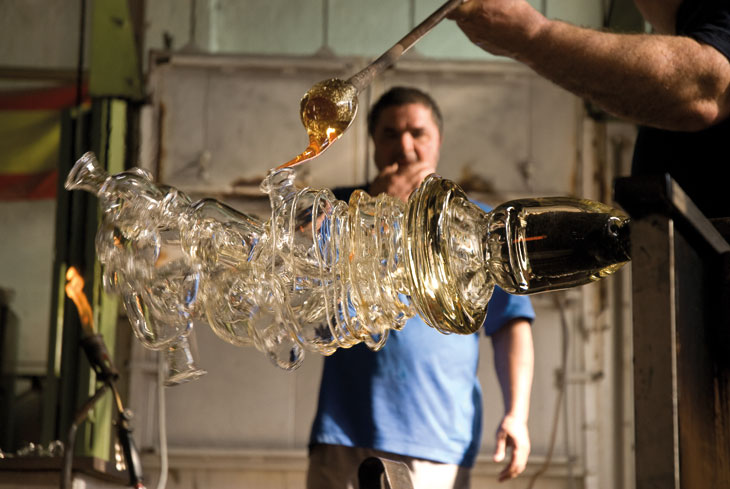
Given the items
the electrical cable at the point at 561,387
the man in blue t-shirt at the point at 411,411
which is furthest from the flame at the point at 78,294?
the electrical cable at the point at 561,387

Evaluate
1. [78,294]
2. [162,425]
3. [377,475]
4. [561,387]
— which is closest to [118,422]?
[78,294]

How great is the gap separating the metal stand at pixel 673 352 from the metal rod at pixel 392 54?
0.35 m

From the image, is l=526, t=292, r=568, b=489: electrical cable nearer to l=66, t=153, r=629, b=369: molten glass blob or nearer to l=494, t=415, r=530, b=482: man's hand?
l=494, t=415, r=530, b=482: man's hand

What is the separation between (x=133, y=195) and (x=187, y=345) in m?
0.11

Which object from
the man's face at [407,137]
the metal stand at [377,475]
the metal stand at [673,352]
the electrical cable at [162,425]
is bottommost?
the electrical cable at [162,425]

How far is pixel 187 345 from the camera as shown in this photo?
0.60 meters

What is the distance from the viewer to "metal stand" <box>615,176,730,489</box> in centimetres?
39

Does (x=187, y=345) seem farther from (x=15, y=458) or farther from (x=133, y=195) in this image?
(x=15, y=458)

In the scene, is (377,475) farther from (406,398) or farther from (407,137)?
(407,137)

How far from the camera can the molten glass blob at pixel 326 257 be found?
0.48m

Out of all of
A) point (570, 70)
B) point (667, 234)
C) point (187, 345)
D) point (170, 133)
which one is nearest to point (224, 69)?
point (170, 133)

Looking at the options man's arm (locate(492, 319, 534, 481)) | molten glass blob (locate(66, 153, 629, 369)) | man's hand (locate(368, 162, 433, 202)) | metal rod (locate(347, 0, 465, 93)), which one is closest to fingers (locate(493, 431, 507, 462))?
man's arm (locate(492, 319, 534, 481))

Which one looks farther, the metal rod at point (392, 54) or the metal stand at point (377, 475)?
the metal rod at point (392, 54)

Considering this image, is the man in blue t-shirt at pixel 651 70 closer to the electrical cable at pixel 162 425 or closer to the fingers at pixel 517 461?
the fingers at pixel 517 461
